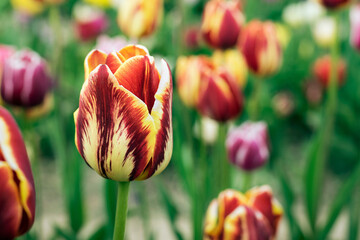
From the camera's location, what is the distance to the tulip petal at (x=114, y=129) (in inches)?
16.2

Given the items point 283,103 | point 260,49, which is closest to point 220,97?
point 260,49

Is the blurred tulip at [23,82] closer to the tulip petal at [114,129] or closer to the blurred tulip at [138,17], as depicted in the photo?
the blurred tulip at [138,17]

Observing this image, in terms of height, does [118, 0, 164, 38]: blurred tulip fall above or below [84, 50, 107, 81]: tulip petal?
below

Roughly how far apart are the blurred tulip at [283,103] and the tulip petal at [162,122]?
1.69 meters

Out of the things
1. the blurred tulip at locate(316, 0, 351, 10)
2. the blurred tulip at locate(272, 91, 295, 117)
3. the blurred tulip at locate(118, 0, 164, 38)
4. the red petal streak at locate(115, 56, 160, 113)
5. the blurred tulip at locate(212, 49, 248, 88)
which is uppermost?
the red petal streak at locate(115, 56, 160, 113)

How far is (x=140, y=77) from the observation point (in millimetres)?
425

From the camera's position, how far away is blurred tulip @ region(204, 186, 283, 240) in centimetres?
58

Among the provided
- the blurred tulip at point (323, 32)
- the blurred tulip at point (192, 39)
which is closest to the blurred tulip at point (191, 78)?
the blurred tulip at point (192, 39)

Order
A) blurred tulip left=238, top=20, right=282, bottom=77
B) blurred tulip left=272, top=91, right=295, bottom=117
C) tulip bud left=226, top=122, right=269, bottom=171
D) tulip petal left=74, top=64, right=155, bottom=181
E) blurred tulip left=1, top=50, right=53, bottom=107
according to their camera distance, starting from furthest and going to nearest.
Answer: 1. blurred tulip left=272, top=91, right=295, bottom=117
2. blurred tulip left=238, top=20, right=282, bottom=77
3. tulip bud left=226, top=122, right=269, bottom=171
4. blurred tulip left=1, top=50, right=53, bottom=107
5. tulip petal left=74, top=64, right=155, bottom=181

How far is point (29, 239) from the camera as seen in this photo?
0.82 meters

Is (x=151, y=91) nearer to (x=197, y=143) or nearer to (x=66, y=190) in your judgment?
(x=66, y=190)

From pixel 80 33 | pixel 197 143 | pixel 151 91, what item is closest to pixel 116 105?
pixel 151 91

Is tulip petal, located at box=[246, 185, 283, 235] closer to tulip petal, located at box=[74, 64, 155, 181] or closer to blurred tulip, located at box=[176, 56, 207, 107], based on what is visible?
tulip petal, located at box=[74, 64, 155, 181]

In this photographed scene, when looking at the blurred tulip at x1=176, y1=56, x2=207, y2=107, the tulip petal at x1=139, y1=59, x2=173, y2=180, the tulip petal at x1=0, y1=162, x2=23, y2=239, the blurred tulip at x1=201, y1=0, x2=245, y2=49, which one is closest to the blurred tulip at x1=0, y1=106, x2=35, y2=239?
the tulip petal at x1=0, y1=162, x2=23, y2=239
